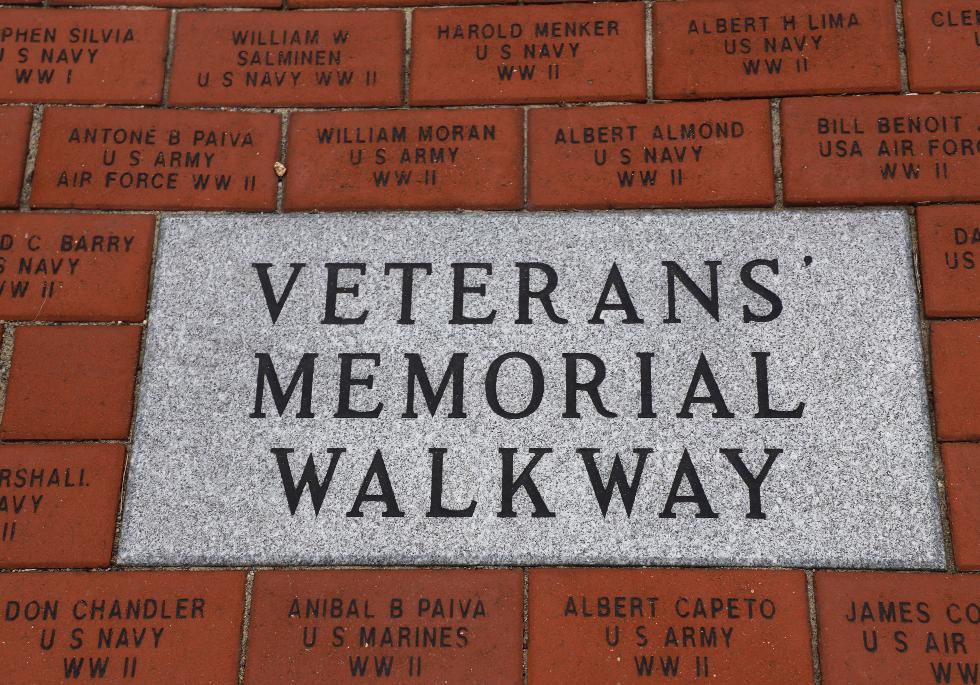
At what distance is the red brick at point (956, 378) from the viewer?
5.13ft

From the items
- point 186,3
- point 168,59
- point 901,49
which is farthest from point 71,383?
point 901,49

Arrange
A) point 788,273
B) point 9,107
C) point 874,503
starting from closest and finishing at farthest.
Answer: point 874,503 → point 788,273 → point 9,107

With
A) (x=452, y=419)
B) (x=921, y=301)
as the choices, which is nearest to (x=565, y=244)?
(x=452, y=419)

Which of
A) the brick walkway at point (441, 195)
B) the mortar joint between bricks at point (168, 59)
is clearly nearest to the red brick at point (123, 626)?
the brick walkway at point (441, 195)

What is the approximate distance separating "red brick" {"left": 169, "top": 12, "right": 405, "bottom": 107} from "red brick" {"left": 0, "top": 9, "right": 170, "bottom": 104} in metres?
0.06

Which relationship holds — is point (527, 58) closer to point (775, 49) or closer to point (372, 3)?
point (372, 3)

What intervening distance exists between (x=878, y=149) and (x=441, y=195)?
854mm

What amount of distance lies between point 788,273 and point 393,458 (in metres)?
0.81

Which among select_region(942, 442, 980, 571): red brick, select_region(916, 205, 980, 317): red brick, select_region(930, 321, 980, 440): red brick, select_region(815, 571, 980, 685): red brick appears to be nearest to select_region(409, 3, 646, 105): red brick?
select_region(916, 205, 980, 317): red brick

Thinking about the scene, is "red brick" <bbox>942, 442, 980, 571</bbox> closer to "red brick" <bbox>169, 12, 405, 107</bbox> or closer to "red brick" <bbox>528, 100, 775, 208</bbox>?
"red brick" <bbox>528, 100, 775, 208</bbox>

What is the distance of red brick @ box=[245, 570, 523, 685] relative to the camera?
1.50m

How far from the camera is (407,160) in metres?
1.76

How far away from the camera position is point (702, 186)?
1.71 meters

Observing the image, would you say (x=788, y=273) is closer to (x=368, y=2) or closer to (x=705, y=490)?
(x=705, y=490)
